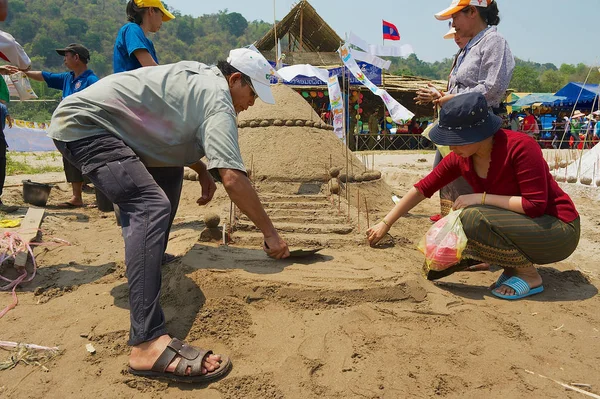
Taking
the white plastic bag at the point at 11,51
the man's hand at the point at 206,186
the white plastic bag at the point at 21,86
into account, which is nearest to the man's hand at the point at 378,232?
the man's hand at the point at 206,186

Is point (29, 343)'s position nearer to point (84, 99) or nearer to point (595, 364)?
point (84, 99)

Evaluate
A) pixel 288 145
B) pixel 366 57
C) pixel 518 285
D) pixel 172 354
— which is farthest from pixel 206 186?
pixel 366 57

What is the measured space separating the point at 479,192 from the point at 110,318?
206cm

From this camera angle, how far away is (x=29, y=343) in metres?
1.90

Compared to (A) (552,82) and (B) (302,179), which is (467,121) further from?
(A) (552,82)

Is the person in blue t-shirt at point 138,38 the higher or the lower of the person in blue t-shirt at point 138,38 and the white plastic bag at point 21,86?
the higher

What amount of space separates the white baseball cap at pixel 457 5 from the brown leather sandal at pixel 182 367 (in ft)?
8.65

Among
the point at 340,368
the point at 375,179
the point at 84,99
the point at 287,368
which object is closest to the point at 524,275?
the point at 340,368

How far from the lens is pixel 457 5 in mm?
2945

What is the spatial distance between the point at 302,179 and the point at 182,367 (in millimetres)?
3351

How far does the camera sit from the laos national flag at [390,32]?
11.2m

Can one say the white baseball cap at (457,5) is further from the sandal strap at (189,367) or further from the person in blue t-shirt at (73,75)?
the person in blue t-shirt at (73,75)

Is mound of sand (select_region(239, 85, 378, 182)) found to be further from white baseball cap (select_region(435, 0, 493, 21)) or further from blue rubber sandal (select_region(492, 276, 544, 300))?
blue rubber sandal (select_region(492, 276, 544, 300))

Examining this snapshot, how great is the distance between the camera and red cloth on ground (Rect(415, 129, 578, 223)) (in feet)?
7.30
